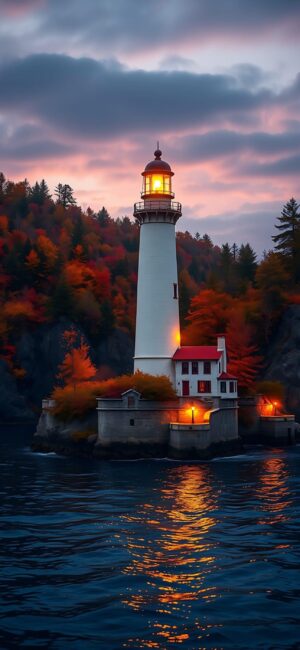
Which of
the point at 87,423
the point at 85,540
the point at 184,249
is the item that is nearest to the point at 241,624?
the point at 85,540

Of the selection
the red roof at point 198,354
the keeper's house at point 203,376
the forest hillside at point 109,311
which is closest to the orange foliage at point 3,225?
the forest hillside at point 109,311

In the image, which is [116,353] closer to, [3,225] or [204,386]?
[3,225]

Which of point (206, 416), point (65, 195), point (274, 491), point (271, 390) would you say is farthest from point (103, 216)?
point (274, 491)

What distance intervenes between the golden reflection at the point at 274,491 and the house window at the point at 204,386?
34.4 ft

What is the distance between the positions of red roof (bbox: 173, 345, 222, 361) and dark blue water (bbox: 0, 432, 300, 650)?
18.0 meters

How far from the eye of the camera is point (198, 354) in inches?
2285

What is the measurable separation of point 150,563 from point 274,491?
14605mm

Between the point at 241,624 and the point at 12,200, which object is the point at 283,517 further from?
the point at 12,200

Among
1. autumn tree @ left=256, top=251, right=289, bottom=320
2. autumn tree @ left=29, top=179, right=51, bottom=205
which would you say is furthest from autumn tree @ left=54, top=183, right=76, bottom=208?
autumn tree @ left=256, top=251, right=289, bottom=320

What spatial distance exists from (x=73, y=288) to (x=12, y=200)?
68.6m

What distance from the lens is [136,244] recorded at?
165500mm

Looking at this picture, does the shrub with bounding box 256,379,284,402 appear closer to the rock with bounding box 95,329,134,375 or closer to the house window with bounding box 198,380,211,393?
the house window with bounding box 198,380,211,393

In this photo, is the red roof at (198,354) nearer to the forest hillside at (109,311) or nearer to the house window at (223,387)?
the house window at (223,387)

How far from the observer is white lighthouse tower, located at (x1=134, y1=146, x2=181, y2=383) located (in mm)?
58688
